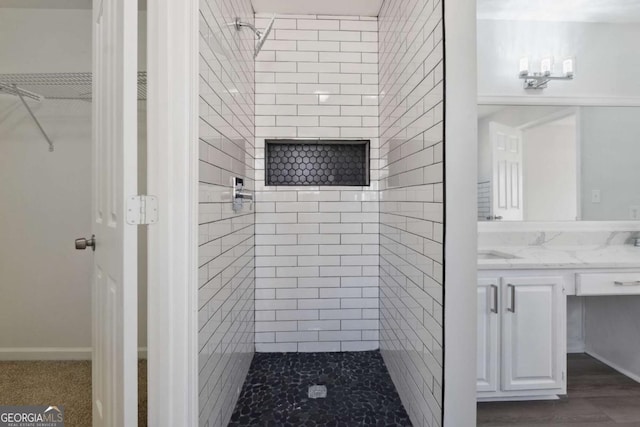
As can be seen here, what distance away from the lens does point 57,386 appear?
181 centimetres

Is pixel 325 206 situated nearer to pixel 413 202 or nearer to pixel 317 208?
pixel 317 208

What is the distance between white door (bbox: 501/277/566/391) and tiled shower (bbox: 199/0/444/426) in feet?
1.82

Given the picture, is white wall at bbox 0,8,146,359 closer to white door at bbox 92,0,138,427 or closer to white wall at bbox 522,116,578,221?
white door at bbox 92,0,138,427

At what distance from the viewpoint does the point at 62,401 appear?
1678 mm

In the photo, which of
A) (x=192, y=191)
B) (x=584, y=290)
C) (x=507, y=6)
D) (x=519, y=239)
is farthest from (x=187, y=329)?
(x=507, y=6)

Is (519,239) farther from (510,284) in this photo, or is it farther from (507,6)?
(507,6)

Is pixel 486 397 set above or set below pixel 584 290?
below

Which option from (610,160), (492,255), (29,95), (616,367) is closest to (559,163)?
(610,160)

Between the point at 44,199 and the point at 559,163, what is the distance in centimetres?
364

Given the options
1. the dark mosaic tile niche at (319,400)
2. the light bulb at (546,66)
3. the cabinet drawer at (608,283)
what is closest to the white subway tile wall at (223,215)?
the dark mosaic tile niche at (319,400)

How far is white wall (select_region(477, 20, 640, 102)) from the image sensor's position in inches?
83.0

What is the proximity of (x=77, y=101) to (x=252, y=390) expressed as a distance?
2.27m

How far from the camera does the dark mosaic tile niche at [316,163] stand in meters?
2.21

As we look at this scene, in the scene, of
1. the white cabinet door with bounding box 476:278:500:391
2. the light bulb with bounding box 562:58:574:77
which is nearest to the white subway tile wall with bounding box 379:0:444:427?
the white cabinet door with bounding box 476:278:500:391
